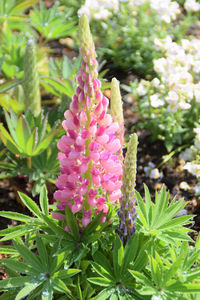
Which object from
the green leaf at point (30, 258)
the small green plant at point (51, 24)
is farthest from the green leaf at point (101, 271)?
the small green plant at point (51, 24)

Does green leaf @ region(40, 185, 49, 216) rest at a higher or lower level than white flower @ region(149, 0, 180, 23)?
lower

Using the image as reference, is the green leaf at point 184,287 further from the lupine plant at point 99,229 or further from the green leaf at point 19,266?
the green leaf at point 19,266

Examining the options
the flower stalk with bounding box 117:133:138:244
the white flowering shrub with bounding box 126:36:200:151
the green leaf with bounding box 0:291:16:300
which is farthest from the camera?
the white flowering shrub with bounding box 126:36:200:151

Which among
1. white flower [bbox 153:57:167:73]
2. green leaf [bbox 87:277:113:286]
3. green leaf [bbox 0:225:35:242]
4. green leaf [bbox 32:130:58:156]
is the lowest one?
green leaf [bbox 87:277:113:286]

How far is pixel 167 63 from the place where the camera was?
3.10 metres

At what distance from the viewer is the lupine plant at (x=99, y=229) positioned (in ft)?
5.43

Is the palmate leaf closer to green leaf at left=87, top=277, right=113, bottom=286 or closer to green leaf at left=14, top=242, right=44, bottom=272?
green leaf at left=87, top=277, right=113, bottom=286

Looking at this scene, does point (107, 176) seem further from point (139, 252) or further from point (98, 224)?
point (139, 252)

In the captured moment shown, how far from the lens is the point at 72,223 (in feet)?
5.90

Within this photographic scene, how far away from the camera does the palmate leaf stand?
187 cm

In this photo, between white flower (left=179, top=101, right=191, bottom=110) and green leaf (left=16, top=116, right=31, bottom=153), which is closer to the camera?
green leaf (left=16, top=116, right=31, bottom=153)

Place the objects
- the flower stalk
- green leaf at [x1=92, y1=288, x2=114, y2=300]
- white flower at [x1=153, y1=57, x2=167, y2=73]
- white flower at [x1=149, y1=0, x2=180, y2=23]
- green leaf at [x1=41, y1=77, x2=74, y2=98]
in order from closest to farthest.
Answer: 1. the flower stalk
2. green leaf at [x1=92, y1=288, x2=114, y2=300]
3. green leaf at [x1=41, y1=77, x2=74, y2=98]
4. white flower at [x1=153, y1=57, x2=167, y2=73]
5. white flower at [x1=149, y1=0, x2=180, y2=23]

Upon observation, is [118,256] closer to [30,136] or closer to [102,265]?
[102,265]

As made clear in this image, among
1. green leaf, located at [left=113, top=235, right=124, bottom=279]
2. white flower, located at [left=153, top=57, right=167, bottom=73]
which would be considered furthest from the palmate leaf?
white flower, located at [left=153, top=57, right=167, bottom=73]
